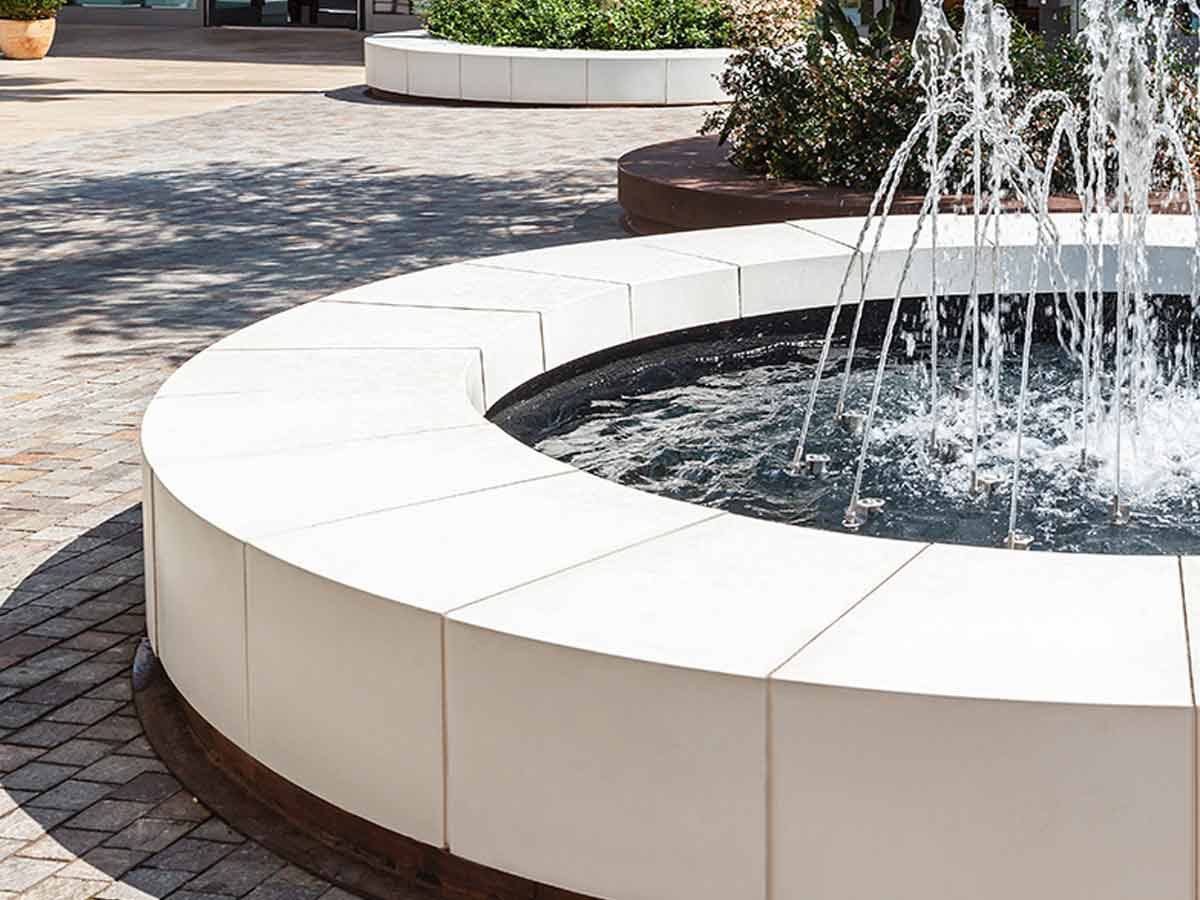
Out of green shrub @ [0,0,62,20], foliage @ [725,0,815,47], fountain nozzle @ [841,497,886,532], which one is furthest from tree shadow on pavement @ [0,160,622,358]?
green shrub @ [0,0,62,20]

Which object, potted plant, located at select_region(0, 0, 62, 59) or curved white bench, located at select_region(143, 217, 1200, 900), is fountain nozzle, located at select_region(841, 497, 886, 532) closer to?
curved white bench, located at select_region(143, 217, 1200, 900)

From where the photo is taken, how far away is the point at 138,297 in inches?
407

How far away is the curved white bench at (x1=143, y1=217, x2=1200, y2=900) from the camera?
3416 millimetres

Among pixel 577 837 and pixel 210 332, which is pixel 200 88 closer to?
pixel 210 332

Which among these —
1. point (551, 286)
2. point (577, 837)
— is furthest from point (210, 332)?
point (577, 837)

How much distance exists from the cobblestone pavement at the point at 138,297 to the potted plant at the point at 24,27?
606 cm

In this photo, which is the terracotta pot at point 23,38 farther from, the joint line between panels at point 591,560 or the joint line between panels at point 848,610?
the joint line between panels at point 848,610

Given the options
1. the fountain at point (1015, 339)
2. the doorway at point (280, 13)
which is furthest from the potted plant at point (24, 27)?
the fountain at point (1015, 339)

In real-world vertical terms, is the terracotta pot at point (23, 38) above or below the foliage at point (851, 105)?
above

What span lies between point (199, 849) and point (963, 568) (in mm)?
1813

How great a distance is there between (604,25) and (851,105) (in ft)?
32.7

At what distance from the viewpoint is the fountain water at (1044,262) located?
6.51 m

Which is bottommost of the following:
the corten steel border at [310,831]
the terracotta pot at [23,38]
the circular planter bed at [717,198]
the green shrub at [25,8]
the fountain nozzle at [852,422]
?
the corten steel border at [310,831]

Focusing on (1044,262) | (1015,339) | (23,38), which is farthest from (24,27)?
(1015,339)
